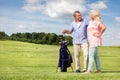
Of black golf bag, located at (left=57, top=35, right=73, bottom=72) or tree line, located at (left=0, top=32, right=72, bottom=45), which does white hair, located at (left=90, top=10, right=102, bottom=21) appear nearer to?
black golf bag, located at (left=57, top=35, right=73, bottom=72)

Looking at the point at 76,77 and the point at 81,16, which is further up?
the point at 81,16

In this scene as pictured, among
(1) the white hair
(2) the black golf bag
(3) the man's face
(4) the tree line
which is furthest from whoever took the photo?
(4) the tree line

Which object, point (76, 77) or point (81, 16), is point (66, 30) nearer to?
point (81, 16)

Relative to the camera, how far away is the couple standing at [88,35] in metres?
16.0

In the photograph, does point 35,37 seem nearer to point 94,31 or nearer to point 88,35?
point 88,35

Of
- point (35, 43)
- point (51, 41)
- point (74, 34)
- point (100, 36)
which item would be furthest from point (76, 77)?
point (35, 43)

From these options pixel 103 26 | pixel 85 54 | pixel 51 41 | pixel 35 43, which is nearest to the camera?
pixel 103 26

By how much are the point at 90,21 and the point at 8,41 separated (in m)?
56.6

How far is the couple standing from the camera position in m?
16.0

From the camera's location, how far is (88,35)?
645 inches

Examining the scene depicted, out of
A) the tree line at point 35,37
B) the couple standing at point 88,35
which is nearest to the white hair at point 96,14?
the couple standing at point 88,35

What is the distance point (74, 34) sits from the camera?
57.6 feet

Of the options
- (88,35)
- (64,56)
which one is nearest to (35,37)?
(64,56)

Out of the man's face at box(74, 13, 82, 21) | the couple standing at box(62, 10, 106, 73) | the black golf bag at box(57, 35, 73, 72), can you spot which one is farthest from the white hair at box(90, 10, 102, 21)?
the black golf bag at box(57, 35, 73, 72)
